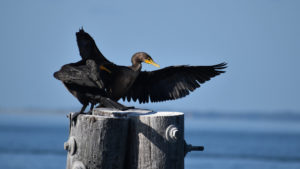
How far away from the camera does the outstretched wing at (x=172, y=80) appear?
659 cm

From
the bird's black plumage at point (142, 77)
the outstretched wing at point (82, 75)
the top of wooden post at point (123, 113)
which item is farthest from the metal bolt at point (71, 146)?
the bird's black plumage at point (142, 77)

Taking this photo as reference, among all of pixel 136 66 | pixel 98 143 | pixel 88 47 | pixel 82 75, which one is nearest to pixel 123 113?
pixel 98 143

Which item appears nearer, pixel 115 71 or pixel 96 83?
pixel 96 83

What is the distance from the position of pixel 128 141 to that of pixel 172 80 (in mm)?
1823

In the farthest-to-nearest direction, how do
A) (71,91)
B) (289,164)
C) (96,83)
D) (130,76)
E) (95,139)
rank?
(289,164) < (130,76) < (71,91) < (96,83) < (95,139)

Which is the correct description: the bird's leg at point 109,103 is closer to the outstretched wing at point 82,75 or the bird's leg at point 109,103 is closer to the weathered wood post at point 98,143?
the outstretched wing at point 82,75

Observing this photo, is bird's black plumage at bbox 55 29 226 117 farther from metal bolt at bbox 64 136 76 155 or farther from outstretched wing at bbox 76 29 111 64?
metal bolt at bbox 64 136 76 155

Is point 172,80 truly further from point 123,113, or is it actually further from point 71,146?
point 71,146

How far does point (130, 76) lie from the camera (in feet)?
21.1

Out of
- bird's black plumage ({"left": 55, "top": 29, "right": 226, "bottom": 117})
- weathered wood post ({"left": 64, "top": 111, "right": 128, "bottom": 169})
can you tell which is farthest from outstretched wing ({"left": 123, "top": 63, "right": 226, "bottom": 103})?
weathered wood post ({"left": 64, "top": 111, "right": 128, "bottom": 169})

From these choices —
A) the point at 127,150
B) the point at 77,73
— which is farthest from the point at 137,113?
the point at 77,73

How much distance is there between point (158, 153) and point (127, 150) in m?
0.34

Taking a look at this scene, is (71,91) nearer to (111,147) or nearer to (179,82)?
(111,147)

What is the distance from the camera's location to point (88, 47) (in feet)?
21.9
